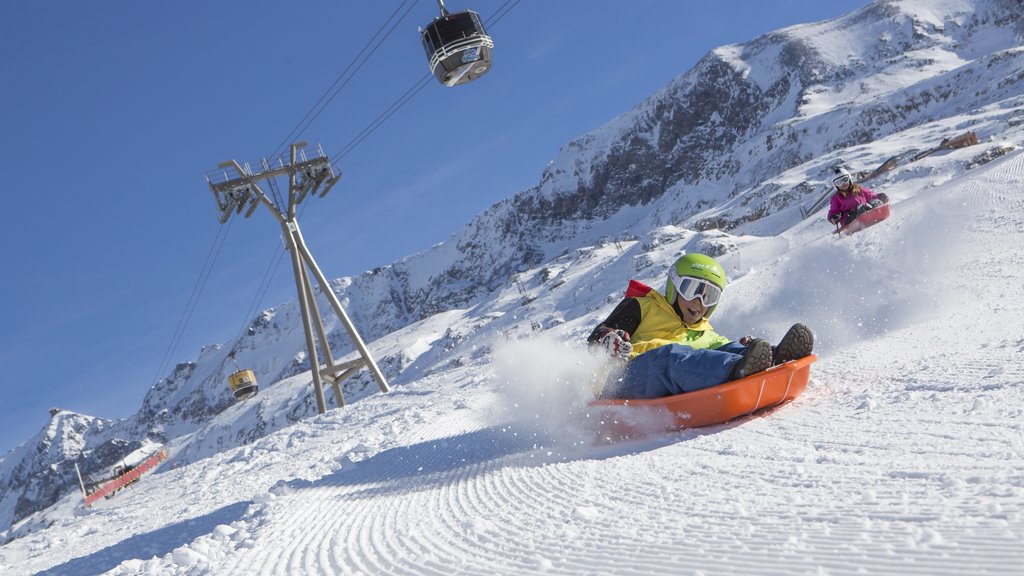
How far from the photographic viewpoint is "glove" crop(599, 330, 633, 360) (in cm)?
591

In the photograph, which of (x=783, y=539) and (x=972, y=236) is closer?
(x=783, y=539)

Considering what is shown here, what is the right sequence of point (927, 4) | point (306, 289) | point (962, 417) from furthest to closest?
point (927, 4), point (306, 289), point (962, 417)

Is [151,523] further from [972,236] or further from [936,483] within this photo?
[972,236]

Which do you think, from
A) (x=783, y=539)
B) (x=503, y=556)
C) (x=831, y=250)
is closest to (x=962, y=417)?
(x=783, y=539)

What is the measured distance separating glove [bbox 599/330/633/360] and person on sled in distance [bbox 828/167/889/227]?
28.3 ft

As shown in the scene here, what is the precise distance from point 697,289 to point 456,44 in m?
5.90

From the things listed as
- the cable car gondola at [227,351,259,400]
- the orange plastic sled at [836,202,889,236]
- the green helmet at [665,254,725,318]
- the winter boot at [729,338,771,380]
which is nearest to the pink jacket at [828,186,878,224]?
the orange plastic sled at [836,202,889,236]

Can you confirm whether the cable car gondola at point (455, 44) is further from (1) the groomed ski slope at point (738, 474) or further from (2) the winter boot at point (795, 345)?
(2) the winter boot at point (795, 345)

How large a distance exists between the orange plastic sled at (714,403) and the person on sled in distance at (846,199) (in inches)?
348

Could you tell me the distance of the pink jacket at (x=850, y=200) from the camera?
13.2 metres

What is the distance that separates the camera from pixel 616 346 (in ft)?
19.5

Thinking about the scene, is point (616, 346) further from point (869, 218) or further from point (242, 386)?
point (242, 386)

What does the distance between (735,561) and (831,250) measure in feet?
25.5

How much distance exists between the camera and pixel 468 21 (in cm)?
1088
